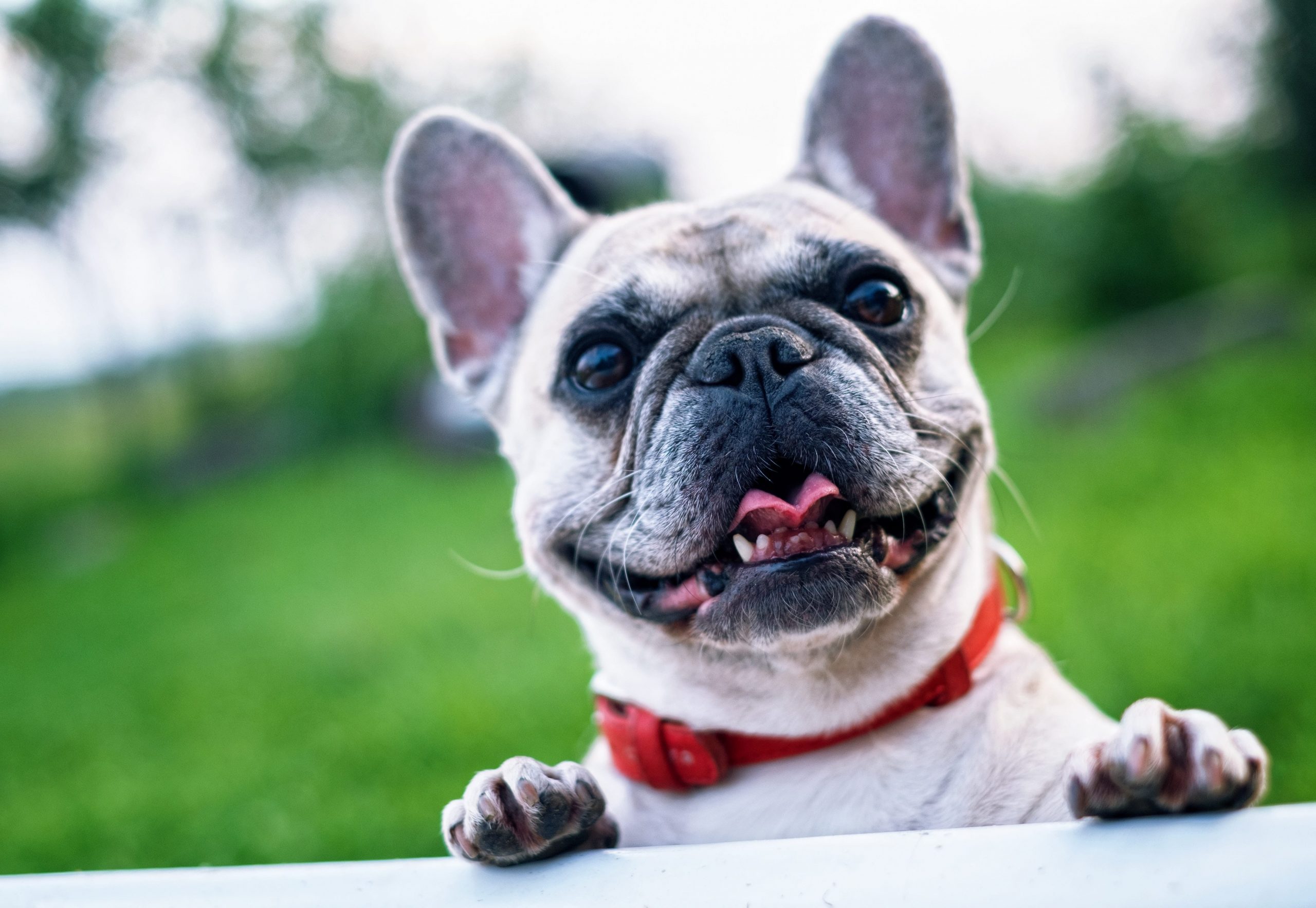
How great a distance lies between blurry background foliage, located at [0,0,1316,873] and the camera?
3.50m

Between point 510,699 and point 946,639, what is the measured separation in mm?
2397

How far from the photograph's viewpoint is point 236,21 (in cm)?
1098

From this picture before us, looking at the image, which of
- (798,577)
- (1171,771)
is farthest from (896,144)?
(1171,771)

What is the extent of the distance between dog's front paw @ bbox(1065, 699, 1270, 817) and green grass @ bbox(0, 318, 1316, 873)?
1.46m

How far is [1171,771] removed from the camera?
1210 millimetres

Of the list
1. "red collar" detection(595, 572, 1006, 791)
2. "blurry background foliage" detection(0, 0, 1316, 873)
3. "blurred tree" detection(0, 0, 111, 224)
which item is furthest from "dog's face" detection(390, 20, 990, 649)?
"blurred tree" detection(0, 0, 111, 224)

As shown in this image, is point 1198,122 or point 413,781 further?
point 1198,122

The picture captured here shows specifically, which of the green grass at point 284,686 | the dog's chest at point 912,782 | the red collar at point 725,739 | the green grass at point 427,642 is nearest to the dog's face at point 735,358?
the red collar at point 725,739

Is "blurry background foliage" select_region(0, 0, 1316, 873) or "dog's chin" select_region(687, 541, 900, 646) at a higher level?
"dog's chin" select_region(687, 541, 900, 646)

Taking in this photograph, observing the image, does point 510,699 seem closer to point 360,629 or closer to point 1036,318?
point 360,629

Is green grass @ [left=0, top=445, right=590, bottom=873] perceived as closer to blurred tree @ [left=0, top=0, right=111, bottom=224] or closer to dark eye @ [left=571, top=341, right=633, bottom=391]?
dark eye @ [left=571, top=341, right=633, bottom=391]

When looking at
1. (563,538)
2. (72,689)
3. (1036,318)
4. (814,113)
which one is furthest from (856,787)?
(1036,318)

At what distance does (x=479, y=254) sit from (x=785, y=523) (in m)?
1.25

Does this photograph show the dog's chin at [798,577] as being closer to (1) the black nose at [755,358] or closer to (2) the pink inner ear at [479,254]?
(1) the black nose at [755,358]
